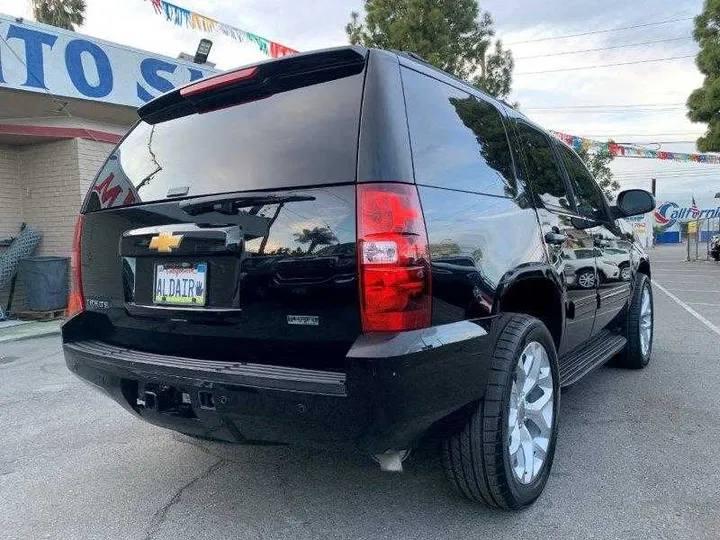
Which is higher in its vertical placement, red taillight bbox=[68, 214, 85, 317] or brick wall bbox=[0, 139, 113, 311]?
brick wall bbox=[0, 139, 113, 311]

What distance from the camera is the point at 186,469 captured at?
9.84 ft

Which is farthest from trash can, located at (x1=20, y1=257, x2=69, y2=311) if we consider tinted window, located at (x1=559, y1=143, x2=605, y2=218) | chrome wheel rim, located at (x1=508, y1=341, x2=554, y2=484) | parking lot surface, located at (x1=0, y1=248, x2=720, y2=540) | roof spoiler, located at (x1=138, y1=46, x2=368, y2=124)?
chrome wheel rim, located at (x1=508, y1=341, x2=554, y2=484)

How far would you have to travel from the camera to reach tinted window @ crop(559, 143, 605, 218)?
151 inches

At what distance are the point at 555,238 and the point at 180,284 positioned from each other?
188 centimetres

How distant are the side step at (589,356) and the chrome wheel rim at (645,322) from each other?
1.42 ft

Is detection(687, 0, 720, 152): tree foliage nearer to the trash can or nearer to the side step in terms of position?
the side step

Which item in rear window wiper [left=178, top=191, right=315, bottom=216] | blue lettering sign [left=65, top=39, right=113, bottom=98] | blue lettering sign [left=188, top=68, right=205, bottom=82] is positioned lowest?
rear window wiper [left=178, top=191, right=315, bottom=216]

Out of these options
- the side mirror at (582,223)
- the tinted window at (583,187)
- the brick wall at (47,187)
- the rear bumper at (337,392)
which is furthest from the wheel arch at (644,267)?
the brick wall at (47,187)

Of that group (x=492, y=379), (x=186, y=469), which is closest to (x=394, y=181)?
(x=492, y=379)

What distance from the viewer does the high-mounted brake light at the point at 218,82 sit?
2.36 m

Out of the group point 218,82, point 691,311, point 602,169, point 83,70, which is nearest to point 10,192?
point 83,70

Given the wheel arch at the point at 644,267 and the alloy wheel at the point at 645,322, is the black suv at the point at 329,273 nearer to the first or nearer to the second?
the alloy wheel at the point at 645,322

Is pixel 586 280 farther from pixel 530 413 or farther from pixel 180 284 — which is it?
pixel 180 284

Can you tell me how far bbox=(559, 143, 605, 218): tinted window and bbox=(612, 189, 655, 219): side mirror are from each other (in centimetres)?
20
